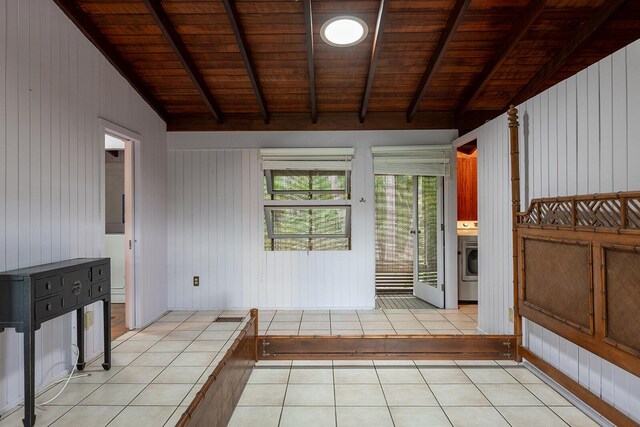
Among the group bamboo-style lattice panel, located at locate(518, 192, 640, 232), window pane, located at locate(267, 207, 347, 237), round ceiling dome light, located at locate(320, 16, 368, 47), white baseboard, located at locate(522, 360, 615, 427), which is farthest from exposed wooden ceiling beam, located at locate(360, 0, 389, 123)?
white baseboard, located at locate(522, 360, 615, 427)

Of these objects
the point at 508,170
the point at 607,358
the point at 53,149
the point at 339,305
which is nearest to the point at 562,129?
the point at 508,170

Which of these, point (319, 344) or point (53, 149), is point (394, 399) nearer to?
point (319, 344)

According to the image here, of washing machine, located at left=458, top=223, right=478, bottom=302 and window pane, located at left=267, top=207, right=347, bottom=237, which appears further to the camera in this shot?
washing machine, located at left=458, top=223, right=478, bottom=302

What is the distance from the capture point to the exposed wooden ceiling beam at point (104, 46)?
9.80ft

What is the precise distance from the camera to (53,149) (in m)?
2.83

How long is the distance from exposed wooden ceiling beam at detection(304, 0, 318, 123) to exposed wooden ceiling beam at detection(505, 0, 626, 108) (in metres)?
2.22

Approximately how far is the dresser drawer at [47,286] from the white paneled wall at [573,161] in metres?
3.33

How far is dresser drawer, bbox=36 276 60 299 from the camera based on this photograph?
7.30 feet

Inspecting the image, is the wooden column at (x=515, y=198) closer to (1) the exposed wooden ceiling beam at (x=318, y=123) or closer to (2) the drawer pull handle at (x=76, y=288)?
(1) the exposed wooden ceiling beam at (x=318, y=123)

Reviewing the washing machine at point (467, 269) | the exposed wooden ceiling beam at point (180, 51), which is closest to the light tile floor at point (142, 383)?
the exposed wooden ceiling beam at point (180, 51)

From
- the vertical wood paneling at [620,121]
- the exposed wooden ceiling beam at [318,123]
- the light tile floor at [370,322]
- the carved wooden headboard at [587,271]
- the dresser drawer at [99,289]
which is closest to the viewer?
the carved wooden headboard at [587,271]

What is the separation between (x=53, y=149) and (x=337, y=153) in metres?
2.94

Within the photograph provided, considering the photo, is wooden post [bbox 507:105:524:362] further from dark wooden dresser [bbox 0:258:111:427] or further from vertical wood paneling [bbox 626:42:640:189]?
dark wooden dresser [bbox 0:258:111:427]

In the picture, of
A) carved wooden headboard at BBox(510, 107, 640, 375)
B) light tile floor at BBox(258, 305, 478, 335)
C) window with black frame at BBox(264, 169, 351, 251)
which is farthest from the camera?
window with black frame at BBox(264, 169, 351, 251)
